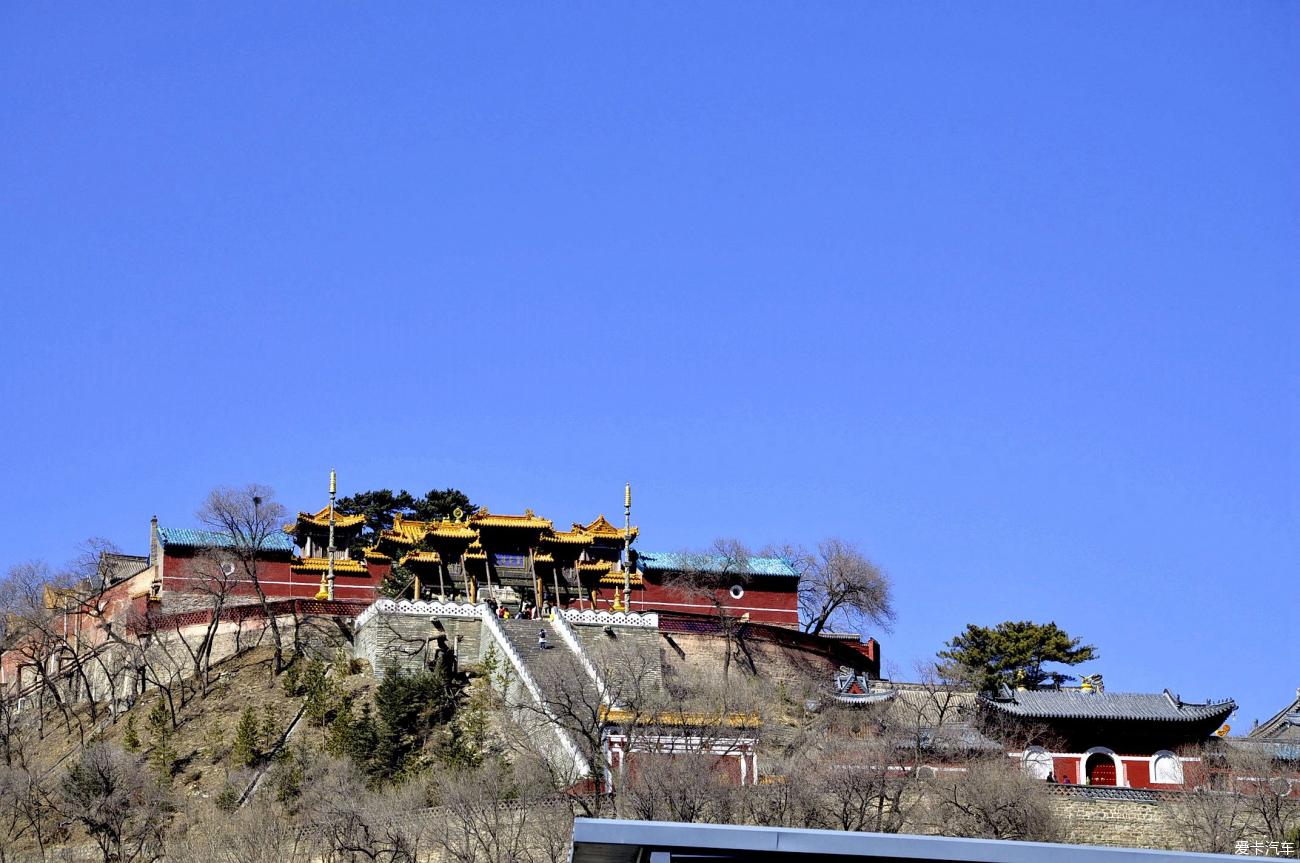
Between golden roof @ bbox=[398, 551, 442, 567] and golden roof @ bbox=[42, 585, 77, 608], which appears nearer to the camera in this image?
golden roof @ bbox=[398, 551, 442, 567]

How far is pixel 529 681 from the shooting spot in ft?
171

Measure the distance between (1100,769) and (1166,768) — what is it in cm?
165

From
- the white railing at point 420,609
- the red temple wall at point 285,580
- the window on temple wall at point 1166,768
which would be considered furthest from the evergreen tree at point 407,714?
the window on temple wall at point 1166,768

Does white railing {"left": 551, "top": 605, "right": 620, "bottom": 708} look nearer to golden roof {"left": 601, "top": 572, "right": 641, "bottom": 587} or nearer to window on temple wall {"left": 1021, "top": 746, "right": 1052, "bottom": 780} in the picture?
golden roof {"left": 601, "top": 572, "right": 641, "bottom": 587}

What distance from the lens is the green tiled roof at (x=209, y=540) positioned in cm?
6638

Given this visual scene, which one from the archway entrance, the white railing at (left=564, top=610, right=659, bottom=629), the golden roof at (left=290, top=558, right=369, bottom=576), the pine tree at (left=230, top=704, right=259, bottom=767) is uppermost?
the golden roof at (left=290, top=558, right=369, bottom=576)

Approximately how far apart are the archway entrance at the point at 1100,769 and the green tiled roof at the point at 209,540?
31.4 meters

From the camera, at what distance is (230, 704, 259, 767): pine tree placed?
51.3m

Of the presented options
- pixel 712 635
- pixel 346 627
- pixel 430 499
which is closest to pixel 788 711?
pixel 712 635

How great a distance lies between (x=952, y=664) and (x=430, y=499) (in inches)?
994

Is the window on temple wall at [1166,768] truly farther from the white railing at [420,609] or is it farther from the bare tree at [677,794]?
the white railing at [420,609]

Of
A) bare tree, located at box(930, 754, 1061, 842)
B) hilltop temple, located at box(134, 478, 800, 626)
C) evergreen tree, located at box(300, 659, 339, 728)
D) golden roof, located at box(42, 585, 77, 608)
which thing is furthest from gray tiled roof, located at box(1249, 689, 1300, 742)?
golden roof, located at box(42, 585, 77, 608)

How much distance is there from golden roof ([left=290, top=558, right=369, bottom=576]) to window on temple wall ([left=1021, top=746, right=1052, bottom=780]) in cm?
2849

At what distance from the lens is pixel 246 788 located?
49.4m
